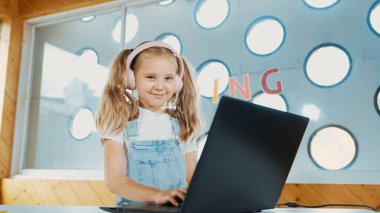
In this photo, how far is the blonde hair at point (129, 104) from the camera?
115 cm

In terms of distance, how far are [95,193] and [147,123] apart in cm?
160

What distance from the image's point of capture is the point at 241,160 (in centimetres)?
70

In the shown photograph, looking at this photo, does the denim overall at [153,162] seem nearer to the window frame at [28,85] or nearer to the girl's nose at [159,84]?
the girl's nose at [159,84]

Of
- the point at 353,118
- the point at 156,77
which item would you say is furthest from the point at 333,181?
the point at 156,77

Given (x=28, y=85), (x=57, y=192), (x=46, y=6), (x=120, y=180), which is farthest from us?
(x=28, y=85)

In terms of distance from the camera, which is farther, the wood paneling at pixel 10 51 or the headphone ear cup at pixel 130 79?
the wood paneling at pixel 10 51

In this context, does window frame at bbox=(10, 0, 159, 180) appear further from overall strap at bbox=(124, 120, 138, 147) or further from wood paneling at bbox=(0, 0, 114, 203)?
overall strap at bbox=(124, 120, 138, 147)

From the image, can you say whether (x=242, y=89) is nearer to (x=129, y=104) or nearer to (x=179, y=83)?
(x=179, y=83)

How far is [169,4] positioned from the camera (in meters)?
2.69

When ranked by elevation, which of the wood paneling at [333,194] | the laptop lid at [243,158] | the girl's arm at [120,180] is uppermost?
the laptop lid at [243,158]

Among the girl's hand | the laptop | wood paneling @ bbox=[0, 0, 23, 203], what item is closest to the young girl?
the girl's hand

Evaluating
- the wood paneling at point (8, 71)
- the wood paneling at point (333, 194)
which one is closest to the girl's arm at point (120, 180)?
the wood paneling at point (333, 194)

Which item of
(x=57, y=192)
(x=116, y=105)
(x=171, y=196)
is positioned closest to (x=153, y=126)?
(x=116, y=105)

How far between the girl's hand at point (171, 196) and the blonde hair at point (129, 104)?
1.21 feet
